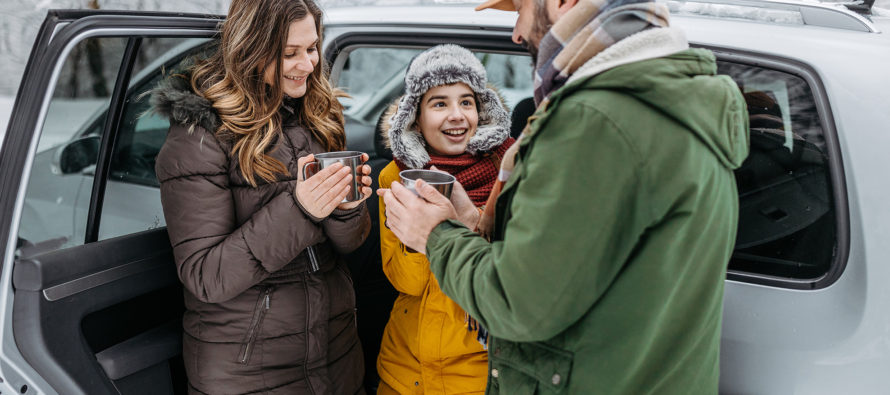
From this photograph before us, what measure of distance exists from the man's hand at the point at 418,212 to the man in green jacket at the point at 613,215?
96mm

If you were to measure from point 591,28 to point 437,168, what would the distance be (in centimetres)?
107

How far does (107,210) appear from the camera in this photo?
1.85 metres

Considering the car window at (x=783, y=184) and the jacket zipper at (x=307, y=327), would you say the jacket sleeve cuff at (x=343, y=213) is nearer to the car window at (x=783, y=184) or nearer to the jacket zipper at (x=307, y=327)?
the jacket zipper at (x=307, y=327)

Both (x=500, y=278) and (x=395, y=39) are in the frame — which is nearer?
(x=500, y=278)

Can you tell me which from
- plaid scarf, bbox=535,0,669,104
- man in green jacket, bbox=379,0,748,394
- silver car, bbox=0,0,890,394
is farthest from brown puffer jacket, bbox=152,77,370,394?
plaid scarf, bbox=535,0,669,104

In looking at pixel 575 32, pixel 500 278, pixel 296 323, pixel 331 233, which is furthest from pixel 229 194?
pixel 575 32


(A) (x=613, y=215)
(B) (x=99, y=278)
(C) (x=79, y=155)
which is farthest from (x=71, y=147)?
(A) (x=613, y=215)

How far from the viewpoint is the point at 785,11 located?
1.90m

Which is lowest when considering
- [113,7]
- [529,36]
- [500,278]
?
[500,278]

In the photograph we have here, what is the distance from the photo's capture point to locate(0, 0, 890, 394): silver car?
1397 mm

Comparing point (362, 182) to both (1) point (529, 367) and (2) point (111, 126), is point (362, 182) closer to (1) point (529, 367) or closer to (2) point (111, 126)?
(1) point (529, 367)

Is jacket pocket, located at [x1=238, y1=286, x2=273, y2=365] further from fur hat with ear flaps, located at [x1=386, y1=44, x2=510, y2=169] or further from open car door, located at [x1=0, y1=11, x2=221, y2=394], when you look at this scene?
A: fur hat with ear flaps, located at [x1=386, y1=44, x2=510, y2=169]

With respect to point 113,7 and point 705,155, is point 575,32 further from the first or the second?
point 113,7

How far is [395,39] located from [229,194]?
1170 mm
